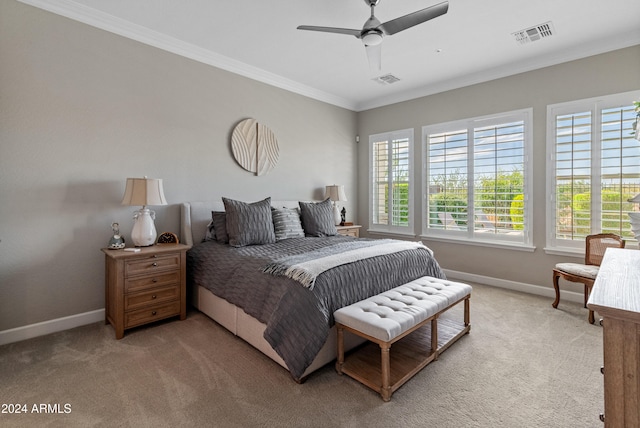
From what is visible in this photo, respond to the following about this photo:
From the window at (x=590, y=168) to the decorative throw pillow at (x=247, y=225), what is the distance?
340 cm

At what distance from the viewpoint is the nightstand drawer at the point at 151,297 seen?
2.74 m

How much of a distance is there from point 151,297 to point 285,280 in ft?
4.92

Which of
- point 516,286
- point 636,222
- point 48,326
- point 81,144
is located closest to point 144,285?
point 48,326

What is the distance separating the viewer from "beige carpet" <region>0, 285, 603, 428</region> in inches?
68.5

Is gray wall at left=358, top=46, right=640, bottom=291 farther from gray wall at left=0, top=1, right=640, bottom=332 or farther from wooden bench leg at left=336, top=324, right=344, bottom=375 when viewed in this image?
wooden bench leg at left=336, top=324, right=344, bottom=375

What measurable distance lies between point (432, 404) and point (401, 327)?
464 mm

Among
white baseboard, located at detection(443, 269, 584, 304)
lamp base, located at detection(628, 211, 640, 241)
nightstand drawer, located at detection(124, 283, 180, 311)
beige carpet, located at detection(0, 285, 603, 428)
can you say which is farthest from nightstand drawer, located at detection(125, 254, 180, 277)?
white baseboard, located at detection(443, 269, 584, 304)

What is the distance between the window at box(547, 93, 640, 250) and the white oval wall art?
354 centimetres

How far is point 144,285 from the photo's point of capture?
2.83 m

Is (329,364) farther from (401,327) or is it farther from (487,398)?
(487,398)

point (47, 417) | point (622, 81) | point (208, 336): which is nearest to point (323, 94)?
point (622, 81)

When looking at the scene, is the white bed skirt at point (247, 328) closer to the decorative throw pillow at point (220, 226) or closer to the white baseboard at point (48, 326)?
the decorative throw pillow at point (220, 226)

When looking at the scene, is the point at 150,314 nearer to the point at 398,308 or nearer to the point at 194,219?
the point at 194,219

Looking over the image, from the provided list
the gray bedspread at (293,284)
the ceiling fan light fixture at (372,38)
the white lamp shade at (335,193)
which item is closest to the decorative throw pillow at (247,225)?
the gray bedspread at (293,284)
